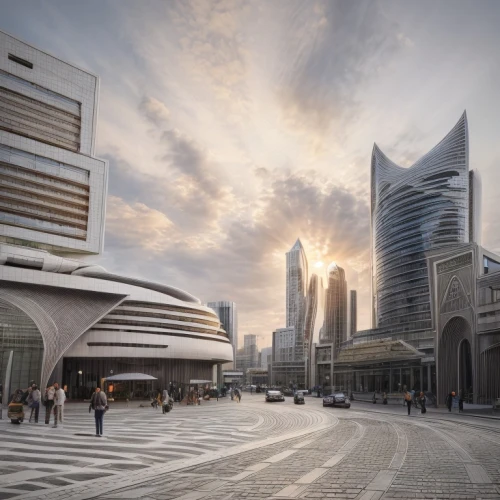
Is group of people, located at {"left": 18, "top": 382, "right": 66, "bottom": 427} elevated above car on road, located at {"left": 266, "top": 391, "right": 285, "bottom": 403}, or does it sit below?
above

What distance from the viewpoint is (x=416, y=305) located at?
6191 inches

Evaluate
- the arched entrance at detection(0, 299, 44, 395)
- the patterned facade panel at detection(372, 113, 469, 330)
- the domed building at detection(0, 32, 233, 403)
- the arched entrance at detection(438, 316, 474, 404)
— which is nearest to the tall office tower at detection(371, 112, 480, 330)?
the patterned facade panel at detection(372, 113, 469, 330)

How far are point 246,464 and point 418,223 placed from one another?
151638 millimetres

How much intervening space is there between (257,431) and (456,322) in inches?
1514

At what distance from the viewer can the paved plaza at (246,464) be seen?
11.5m

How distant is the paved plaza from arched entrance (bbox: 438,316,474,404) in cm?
3483

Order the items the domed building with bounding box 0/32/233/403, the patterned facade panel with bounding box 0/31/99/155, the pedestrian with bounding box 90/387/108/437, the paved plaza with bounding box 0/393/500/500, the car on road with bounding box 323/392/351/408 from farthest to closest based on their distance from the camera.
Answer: the patterned facade panel with bounding box 0/31/99/155 → the domed building with bounding box 0/32/233/403 → the car on road with bounding box 323/392/351/408 → the pedestrian with bounding box 90/387/108/437 → the paved plaza with bounding box 0/393/500/500

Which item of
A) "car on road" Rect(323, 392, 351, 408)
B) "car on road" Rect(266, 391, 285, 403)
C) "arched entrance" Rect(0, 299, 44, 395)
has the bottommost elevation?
"car on road" Rect(266, 391, 285, 403)

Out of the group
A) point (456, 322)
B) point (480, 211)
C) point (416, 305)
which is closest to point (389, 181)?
point (480, 211)

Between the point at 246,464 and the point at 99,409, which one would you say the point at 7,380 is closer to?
the point at 99,409

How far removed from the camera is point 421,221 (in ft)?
519

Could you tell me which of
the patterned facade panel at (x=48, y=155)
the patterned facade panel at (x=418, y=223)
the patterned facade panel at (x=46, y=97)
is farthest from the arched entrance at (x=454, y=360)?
the patterned facade panel at (x=418, y=223)

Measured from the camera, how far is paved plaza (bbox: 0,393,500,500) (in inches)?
452

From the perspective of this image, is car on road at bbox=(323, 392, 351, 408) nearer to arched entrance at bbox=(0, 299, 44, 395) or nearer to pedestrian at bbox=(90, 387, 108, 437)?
arched entrance at bbox=(0, 299, 44, 395)
